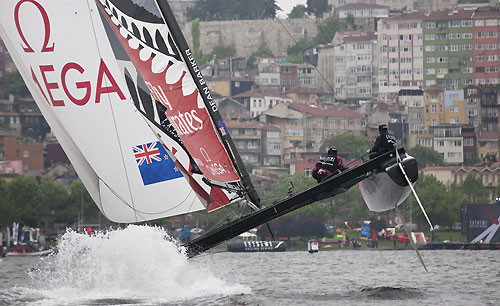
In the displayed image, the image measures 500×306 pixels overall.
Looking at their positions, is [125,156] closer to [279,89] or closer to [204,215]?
[204,215]

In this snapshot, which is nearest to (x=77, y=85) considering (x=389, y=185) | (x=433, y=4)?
(x=389, y=185)

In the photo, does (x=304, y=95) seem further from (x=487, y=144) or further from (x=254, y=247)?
(x=254, y=247)

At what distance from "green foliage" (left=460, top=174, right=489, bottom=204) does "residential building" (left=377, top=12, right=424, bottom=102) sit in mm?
61308

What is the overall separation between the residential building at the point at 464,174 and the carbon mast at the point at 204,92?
82.7 m

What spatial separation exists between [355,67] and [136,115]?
143 meters

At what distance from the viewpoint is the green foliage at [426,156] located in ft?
380

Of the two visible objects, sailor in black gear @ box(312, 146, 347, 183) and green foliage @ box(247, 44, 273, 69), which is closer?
sailor in black gear @ box(312, 146, 347, 183)

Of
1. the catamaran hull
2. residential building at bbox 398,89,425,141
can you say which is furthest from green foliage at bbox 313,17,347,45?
the catamaran hull

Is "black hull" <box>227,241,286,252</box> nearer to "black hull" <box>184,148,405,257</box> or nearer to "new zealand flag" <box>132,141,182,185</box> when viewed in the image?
"new zealand flag" <box>132,141,182,185</box>

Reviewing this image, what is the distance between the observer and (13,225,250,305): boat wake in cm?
2150

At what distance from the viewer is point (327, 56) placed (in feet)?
545

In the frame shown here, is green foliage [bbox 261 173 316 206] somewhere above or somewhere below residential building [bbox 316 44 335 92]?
below

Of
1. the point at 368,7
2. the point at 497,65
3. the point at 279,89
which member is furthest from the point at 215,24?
the point at 497,65

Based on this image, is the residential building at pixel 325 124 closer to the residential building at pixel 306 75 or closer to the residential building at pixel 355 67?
the residential building at pixel 355 67
